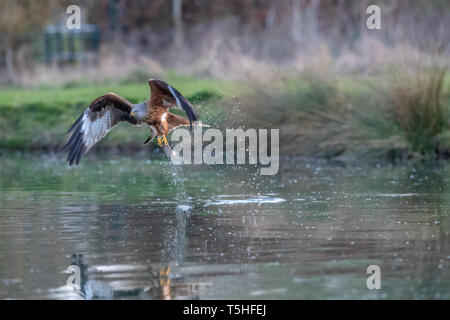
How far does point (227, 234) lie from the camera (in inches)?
363

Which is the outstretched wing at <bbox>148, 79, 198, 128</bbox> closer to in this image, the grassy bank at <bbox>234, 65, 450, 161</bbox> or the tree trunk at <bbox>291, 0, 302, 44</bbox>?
the grassy bank at <bbox>234, 65, 450, 161</bbox>

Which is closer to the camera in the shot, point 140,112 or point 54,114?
point 140,112

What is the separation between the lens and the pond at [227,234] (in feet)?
23.0

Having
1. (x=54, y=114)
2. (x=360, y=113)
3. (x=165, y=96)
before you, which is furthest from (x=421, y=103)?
(x=54, y=114)

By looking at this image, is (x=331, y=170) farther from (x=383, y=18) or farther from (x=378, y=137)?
(x=383, y=18)

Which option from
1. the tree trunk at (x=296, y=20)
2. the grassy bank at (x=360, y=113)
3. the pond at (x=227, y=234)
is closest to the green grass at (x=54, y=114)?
the grassy bank at (x=360, y=113)

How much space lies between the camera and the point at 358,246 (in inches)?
333

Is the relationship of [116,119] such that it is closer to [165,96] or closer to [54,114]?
[165,96]

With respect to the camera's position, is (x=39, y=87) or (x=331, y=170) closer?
(x=331, y=170)

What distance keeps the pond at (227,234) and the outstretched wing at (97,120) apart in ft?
2.55

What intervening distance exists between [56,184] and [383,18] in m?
15.9

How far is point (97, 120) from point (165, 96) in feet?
3.84

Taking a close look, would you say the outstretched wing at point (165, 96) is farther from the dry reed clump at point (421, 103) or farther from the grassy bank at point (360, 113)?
the dry reed clump at point (421, 103)
